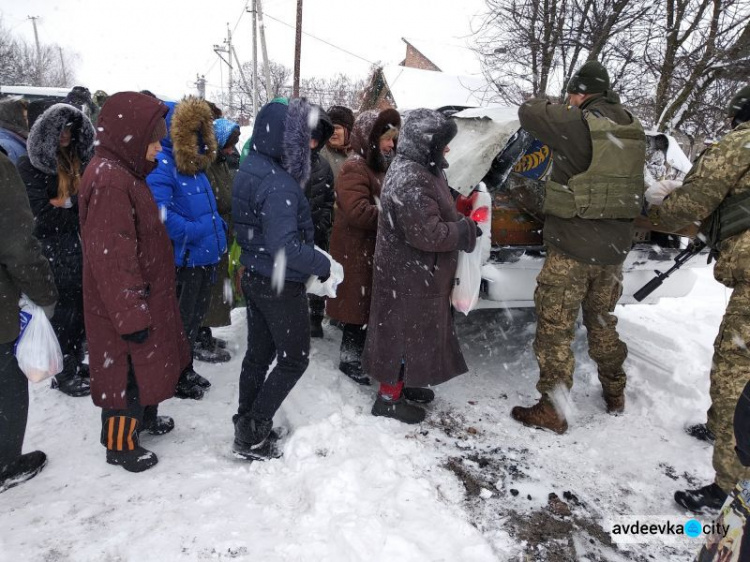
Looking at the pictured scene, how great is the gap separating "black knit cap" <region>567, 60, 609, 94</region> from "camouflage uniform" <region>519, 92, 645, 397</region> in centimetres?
5

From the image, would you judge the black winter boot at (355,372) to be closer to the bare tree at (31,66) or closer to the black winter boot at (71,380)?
the black winter boot at (71,380)

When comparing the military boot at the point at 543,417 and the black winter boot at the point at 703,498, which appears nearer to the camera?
the black winter boot at the point at 703,498

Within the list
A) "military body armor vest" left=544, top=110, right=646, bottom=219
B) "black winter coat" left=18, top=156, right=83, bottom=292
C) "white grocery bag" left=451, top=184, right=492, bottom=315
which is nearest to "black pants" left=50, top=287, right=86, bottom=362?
"black winter coat" left=18, top=156, right=83, bottom=292

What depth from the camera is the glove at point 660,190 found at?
3026 millimetres

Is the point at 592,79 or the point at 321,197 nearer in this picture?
the point at 592,79

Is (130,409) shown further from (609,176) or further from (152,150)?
(609,176)

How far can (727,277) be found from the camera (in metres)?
2.72

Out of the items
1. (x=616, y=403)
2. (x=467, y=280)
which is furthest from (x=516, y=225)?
(x=616, y=403)

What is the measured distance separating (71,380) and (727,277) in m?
4.31

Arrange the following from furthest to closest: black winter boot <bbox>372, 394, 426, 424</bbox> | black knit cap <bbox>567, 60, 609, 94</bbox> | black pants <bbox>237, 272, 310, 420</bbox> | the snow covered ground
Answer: black winter boot <bbox>372, 394, 426, 424</bbox> < black knit cap <bbox>567, 60, 609, 94</bbox> < black pants <bbox>237, 272, 310, 420</bbox> < the snow covered ground

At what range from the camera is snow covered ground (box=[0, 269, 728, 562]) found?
87.6 inches

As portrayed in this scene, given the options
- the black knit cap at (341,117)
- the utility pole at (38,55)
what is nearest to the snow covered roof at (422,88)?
the black knit cap at (341,117)

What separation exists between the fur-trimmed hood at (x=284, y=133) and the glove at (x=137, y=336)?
110 cm

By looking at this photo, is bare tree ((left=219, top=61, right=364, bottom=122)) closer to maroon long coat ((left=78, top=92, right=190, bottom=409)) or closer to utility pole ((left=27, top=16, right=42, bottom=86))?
utility pole ((left=27, top=16, right=42, bottom=86))
